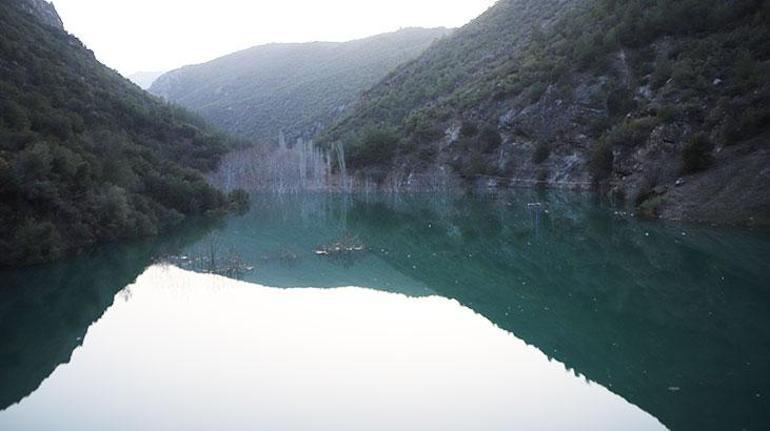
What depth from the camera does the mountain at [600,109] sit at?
30.2m

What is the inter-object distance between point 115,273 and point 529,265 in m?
15.3

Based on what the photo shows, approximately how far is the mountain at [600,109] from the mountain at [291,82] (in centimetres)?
3251

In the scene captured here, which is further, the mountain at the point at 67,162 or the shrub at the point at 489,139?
the shrub at the point at 489,139

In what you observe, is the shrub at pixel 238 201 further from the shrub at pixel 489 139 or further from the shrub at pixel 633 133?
the shrub at pixel 633 133

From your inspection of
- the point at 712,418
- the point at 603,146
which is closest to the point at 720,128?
the point at 603,146

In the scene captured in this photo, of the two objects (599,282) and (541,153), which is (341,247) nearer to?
(599,282)

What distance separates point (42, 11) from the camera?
2945 inches

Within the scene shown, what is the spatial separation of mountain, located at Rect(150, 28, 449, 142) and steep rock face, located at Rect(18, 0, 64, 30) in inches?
→ 1613

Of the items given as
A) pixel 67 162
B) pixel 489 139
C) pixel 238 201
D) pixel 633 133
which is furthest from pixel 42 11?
pixel 633 133

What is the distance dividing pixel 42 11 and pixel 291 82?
77.3 m

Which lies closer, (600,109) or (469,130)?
(600,109)

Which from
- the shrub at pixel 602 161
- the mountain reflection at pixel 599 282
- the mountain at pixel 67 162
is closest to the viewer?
the mountain reflection at pixel 599 282

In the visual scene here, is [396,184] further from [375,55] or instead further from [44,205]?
[375,55]

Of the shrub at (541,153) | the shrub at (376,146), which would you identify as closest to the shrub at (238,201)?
the shrub at (376,146)
